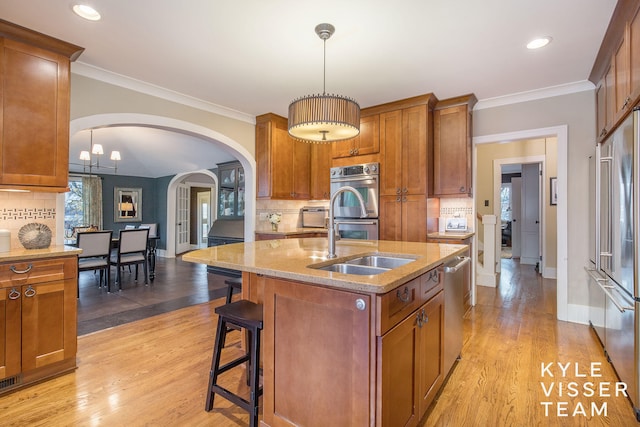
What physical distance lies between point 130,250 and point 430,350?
499cm

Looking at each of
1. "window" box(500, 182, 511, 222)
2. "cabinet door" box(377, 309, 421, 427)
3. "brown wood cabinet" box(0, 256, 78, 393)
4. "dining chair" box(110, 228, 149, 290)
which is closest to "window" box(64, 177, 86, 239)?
"dining chair" box(110, 228, 149, 290)

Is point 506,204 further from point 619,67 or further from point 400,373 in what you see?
point 400,373

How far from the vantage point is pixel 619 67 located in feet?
7.55

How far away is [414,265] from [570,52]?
262cm

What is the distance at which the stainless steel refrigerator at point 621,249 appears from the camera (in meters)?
1.83

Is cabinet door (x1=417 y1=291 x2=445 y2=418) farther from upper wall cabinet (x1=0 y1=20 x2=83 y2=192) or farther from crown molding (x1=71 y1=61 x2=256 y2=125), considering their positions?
crown molding (x1=71 y1=61 x2=256 y2=125)

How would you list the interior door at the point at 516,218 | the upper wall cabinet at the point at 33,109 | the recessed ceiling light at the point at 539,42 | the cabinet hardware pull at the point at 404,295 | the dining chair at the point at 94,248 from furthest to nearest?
1. the interior door at the point at 516,218
2. the dining chair at the point at 94,248
3. the recessed ceiling light at the point at 539,42
4. the upper wall cabinet at the point at 33,109
5. the cabinet hardware pull at the point at 404,295

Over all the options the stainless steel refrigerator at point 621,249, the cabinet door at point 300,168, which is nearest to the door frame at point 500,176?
the stainless steel refrigerator at point 621,249

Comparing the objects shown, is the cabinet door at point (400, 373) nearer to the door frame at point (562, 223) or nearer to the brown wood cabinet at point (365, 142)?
the door frame at point (562, 223)

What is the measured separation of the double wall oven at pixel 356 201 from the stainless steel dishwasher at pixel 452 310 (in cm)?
188

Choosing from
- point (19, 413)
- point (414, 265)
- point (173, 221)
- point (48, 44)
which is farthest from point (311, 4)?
point (173, 221)

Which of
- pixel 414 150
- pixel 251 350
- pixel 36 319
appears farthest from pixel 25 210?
pixel 414 150

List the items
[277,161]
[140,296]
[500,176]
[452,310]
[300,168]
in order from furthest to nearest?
[500,176] → [300,168] → [277,161] → [140,296] → [452,310]

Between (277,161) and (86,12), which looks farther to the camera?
(277,161)
